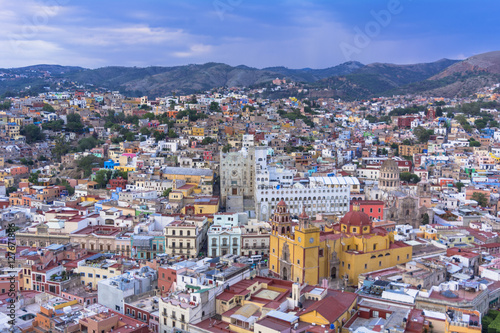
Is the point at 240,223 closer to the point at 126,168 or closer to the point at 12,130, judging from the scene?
the point at 126,168

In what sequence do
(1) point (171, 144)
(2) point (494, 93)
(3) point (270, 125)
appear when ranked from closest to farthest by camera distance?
(1) point (171, 144) < (3) point (270, 125) < (2) point (494, 93)

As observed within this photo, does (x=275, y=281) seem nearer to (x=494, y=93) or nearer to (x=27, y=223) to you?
(x=27, y=223)

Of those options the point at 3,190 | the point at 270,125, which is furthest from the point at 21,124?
the point at 270,125

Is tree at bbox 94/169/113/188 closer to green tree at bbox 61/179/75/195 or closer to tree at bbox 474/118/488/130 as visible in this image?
green tree at bbox 61/179/75/195

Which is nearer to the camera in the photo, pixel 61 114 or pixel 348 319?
pixel 348 319

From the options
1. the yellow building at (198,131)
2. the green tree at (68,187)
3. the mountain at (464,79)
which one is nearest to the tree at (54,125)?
the yellow building at (198,131)

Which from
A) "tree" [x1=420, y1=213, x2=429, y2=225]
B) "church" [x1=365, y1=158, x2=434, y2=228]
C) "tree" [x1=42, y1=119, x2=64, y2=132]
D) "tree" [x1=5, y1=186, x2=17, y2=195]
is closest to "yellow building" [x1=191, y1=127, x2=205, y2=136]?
"tree" [x1=42, y1=119, x2=64, y2=132]

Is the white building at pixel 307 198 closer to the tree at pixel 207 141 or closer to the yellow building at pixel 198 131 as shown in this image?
the tree at pixel 207 141
